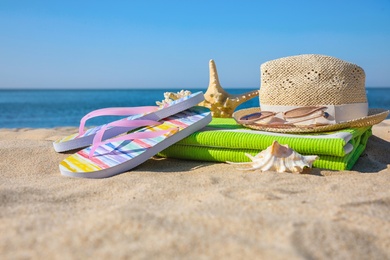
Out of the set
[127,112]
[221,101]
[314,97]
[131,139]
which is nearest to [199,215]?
[131,139]

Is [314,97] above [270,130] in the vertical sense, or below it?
above

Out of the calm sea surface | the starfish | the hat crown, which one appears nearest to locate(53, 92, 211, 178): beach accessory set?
the hat crown

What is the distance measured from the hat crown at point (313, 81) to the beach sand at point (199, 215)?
658mm

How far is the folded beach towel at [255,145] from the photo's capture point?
8.20 ft

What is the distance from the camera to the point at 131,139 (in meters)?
2.86

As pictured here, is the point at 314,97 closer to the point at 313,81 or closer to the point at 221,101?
the point at 313,81

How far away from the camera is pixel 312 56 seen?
3127 millimetres

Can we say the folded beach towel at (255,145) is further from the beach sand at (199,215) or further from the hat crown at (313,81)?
the hat crown at (313,81)

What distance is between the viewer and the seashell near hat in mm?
2930

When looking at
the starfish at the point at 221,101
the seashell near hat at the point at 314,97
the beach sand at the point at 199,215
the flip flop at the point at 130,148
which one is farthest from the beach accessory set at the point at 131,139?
the starfish at the point at 221,101

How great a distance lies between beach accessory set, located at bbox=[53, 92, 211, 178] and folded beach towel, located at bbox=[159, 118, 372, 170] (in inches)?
5.5

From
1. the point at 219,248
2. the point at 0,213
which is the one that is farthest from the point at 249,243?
the point at 0,213

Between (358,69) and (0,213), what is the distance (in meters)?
2.66

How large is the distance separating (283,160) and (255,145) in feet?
1.03
